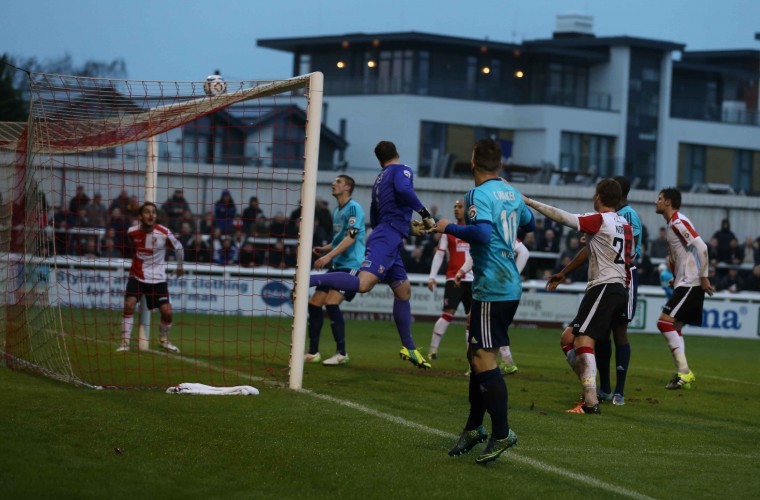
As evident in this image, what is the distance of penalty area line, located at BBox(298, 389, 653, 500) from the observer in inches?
272

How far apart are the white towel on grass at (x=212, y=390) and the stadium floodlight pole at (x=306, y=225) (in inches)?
24.9

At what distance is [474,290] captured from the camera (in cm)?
790

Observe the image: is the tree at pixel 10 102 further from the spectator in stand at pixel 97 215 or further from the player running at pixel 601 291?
the player running at pixel 601 291

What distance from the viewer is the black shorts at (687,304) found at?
13.5 metres

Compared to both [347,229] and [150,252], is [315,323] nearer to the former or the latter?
[347,229]

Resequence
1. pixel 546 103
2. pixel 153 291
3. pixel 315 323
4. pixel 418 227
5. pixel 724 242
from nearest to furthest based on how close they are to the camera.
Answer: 1. pixel 418 227
2. pixel 315 323
3. pixel 153 291
4. pixel 724 242
5. pixel 546 103

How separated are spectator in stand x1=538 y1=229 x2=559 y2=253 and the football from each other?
17.5 m

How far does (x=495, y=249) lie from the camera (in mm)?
7773

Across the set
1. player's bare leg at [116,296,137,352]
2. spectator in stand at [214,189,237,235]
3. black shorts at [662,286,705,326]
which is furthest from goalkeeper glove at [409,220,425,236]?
spectator in stand at [214,189,237,235]

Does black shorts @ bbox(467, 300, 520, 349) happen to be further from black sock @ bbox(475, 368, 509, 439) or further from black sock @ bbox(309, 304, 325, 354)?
black sock @ bbox(309, 304, 325, 354)

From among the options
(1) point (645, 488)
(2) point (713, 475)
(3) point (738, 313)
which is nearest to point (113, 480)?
(1) point (645, 488)

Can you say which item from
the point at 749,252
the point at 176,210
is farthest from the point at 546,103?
the point at 176,210

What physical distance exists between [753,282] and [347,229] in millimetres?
16562

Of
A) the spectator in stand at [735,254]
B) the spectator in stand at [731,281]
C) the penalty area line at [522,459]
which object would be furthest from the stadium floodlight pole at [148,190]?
the spectator in stand at [735,254]
